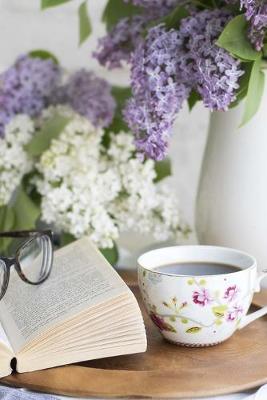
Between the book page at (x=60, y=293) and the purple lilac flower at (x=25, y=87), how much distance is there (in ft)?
0.87

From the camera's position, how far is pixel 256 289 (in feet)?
2.22

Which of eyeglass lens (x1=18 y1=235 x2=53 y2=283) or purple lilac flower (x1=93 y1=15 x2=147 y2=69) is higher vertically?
purple lilac flower (x1=93 y1=15 x2=147 y2=69)

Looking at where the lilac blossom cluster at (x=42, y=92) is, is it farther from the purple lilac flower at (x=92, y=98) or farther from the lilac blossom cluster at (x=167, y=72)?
the lilac blossom cluster at (x=167, y=72)

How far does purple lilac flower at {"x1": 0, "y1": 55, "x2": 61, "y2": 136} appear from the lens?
943 millimetres

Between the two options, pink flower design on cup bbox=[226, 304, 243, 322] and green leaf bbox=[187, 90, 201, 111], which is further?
green leaf bbox=[187, 90, 201, 111]

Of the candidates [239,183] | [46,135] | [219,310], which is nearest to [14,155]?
[46,135]

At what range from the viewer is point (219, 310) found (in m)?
0.63

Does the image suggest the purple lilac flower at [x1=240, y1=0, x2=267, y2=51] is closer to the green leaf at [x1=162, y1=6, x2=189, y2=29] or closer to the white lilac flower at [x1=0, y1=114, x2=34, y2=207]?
the green leaf at [x1=162, y1=6, x2=189, y2=29]

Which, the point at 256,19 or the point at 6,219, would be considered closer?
the point at 256,19

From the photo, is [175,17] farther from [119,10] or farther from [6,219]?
[6,219]

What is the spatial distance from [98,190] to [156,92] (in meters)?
0.19

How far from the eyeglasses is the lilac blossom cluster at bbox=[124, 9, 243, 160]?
5.3 inches

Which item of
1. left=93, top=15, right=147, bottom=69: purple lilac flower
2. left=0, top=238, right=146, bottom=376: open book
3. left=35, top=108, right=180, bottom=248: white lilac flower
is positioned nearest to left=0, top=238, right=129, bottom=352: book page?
left=0, top=238, right=146, bottom=376: open book

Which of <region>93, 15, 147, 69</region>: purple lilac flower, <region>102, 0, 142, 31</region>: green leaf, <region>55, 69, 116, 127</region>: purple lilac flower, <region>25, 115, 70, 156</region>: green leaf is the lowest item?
<region>25, 115, 70, 156</region>: green leaf
